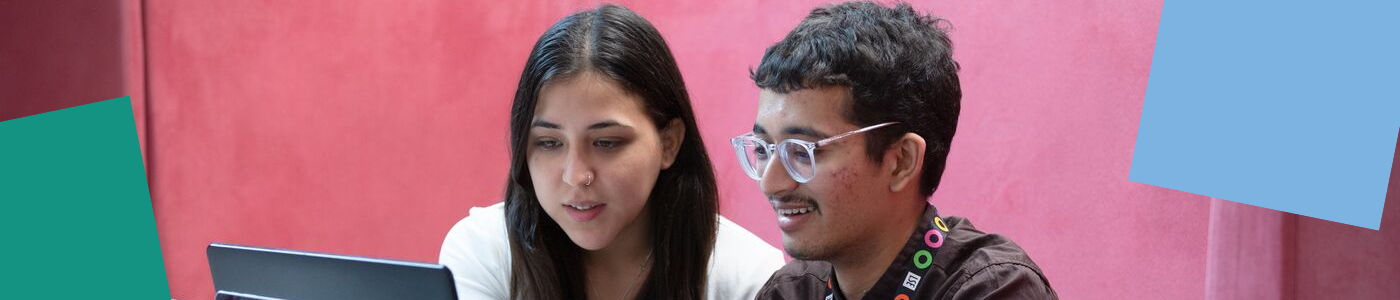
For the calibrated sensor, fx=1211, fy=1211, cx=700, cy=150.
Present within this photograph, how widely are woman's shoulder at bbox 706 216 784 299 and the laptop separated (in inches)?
26.8

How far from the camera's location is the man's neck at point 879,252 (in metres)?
1.25

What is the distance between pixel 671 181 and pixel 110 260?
69cm

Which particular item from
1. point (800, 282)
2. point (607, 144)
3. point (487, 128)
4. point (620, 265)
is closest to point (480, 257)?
point (620, 265)

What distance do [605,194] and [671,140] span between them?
142mm

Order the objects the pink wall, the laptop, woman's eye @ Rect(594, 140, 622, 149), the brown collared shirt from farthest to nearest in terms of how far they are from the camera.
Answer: the pink wall → woman's eye @ Rect(594, 140, 622, 149) → the brown collared shirt → the laptop

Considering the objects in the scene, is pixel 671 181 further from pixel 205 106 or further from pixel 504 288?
pixel 205 106

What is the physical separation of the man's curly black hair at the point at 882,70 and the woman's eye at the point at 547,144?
1.06ft

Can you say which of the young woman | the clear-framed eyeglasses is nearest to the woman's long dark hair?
the young woman

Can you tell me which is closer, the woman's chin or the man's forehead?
the man's forehead

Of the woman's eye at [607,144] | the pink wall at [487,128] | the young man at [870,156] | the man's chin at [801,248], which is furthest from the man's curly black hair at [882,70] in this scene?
the pink wall at [487,128]

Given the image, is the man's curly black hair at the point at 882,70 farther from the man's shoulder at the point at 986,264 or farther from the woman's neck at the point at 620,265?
the woman's neck at the point at 620,265

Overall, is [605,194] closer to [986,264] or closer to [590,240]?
[590,240]

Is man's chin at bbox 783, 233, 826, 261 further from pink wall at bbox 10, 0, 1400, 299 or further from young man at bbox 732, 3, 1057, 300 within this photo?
pink wall at bbox 10, 0, 1400, 299

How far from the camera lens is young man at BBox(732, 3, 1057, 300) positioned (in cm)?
121
